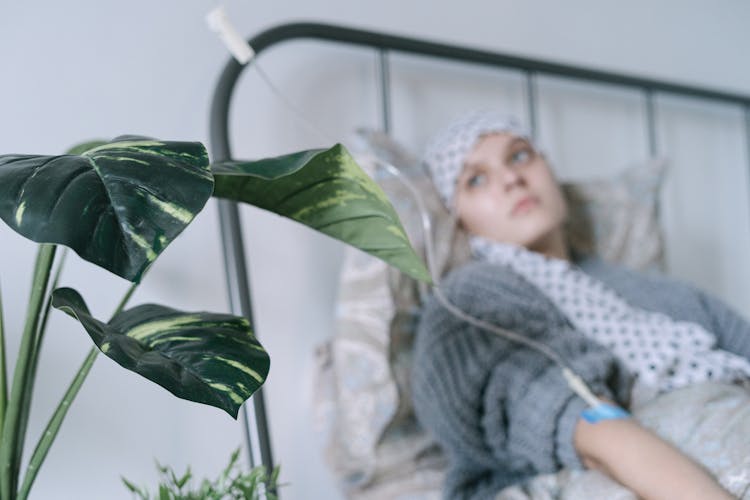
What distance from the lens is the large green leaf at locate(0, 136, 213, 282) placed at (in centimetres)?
38

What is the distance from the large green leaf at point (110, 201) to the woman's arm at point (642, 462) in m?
0.60

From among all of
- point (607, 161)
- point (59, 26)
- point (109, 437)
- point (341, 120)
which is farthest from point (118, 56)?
point (607, 161)

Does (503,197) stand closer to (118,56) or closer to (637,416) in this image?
(637,416)

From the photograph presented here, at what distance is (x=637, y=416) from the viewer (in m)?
0.90

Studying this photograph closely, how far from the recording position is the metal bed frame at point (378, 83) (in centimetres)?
93

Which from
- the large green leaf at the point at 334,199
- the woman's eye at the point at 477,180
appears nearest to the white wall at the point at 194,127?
the woman's eye at the point at 477,180

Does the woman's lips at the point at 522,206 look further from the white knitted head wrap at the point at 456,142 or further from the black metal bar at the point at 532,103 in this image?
the black metal bar at the point at 532,103

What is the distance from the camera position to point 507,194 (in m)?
1.15

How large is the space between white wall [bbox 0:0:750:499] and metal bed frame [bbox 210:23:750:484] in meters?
0.07

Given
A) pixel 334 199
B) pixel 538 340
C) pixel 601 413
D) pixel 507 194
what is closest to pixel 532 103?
pixel 507 194

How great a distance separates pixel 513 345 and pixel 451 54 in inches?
22.4

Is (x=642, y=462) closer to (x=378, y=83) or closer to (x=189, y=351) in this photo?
(x=189, y=351)

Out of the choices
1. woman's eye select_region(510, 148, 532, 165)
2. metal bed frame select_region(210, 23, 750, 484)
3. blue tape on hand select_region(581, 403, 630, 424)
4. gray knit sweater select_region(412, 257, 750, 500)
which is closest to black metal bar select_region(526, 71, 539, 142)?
metal bed frame select_region(210, 23, 750, 484)

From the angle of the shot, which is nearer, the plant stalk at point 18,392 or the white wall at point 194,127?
the plant stalk at point 18,392
